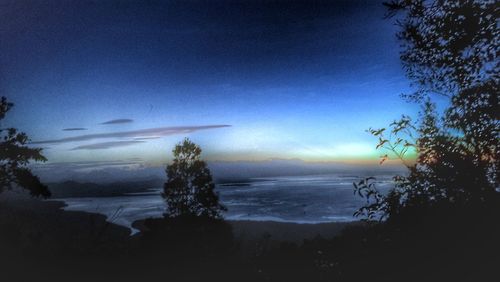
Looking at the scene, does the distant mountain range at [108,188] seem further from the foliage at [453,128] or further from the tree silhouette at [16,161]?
the foliage at [453,128]

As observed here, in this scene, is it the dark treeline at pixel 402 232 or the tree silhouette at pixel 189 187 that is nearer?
the dark treeline at pixel 402 232

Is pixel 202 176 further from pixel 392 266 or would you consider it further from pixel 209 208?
pixel 392 266

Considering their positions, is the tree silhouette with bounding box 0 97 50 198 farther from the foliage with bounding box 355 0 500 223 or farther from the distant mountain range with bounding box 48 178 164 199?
the foliage with bounding box 355 0 500 223

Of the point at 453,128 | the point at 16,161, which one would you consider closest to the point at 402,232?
the point at 453,128

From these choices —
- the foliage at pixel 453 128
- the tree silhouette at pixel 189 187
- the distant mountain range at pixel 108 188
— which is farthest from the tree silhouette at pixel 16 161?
the foliage at pixel 453 128

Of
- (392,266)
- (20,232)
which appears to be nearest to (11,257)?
(20,232)

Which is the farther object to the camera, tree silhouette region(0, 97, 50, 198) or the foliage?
tree silhouette region(0, 97, 50, 198)

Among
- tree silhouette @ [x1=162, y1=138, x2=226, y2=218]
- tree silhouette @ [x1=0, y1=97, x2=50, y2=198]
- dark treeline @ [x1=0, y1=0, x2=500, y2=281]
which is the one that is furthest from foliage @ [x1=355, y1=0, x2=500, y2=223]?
tree silhouette @ [x1=0, y1=97, x2=50, y2=198]
